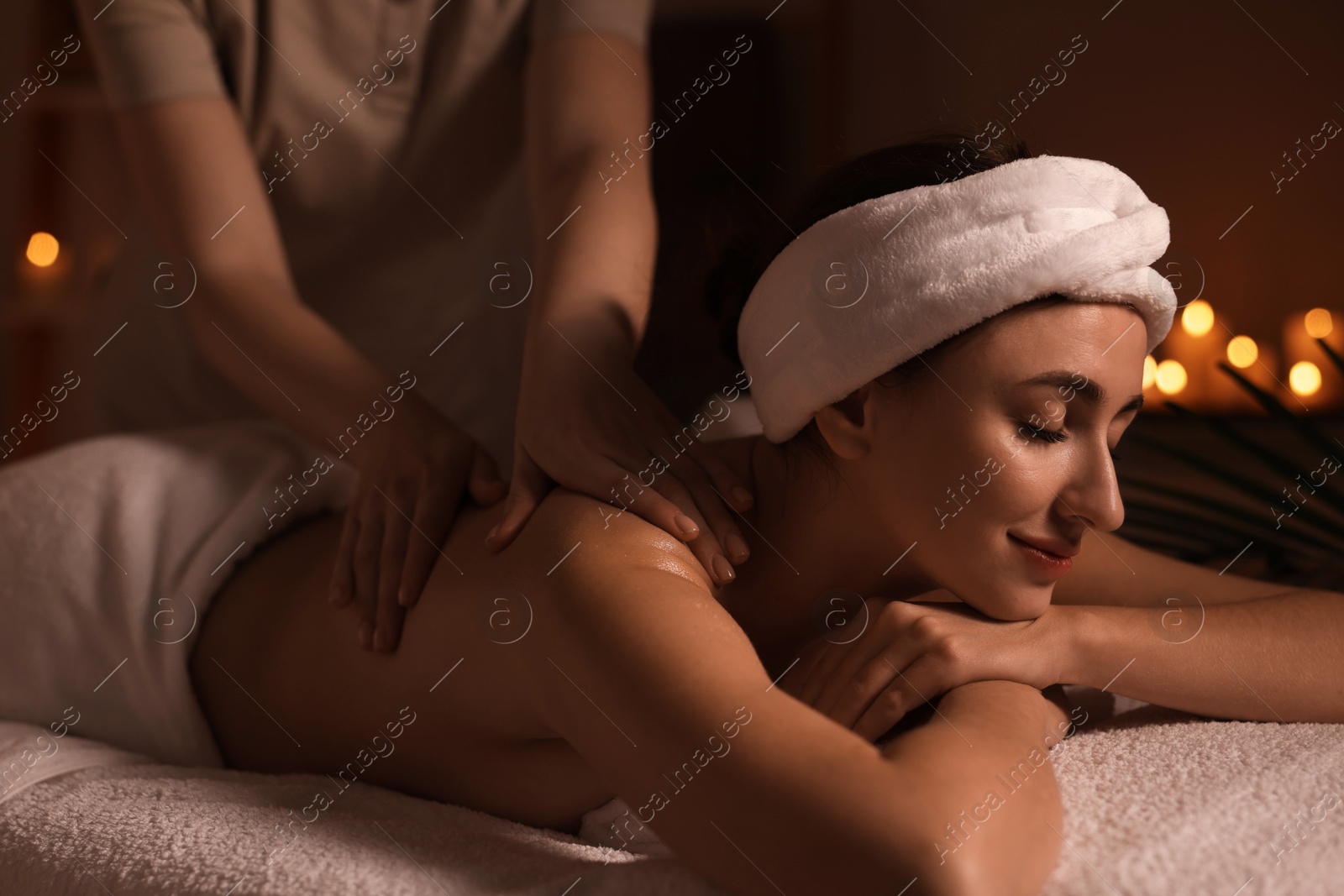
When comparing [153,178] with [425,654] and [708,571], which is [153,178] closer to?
[425,654]

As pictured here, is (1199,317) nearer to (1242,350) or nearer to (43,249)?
(1242,350)

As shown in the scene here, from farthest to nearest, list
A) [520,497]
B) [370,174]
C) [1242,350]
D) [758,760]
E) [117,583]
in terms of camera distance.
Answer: [1242,350] < [370,174] < [117,583] < [520,497] < [758,760]

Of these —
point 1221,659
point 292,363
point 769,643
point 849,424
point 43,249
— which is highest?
point 43,249

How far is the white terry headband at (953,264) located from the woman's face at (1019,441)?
0.07 ft

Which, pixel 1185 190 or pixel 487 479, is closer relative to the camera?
pixel 487 479

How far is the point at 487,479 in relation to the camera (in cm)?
75

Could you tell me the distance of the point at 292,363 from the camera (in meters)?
0.84

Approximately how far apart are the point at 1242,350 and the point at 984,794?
0.88 m

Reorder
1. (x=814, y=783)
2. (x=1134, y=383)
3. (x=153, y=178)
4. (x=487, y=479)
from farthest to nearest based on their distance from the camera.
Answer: (x=153, y=178)
(x=487, y=479)
(x=1134, y=383)
(x=814, y=783)

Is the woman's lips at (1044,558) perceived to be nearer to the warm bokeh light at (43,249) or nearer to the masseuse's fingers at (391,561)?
the masseuse's fingers at (391,561)

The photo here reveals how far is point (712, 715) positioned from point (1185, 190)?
92 centimetres

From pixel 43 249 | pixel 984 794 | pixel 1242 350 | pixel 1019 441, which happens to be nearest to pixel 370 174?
pixel 43 249

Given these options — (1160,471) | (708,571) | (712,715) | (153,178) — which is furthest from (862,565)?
(153,178)

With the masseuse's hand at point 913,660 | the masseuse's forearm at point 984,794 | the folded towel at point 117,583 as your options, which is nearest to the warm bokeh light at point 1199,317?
the masseuse's hand at point 913,660
